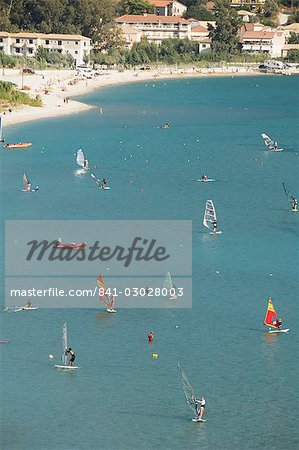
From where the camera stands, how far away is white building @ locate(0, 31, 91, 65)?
17938 centimetres

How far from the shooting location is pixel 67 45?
596 ft

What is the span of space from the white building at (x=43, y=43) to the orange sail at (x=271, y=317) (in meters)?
135

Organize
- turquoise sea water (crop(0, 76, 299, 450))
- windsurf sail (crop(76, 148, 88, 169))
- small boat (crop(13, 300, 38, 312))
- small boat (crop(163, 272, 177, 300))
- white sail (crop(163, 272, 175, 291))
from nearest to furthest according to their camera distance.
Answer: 1. turquoise sea water (crop(0, 76, 299, 450))
2. small boat (crop(13, 300, 38, 312))
3. small boat (crop(163, 272, 177, 300))
4. white sail (crop(163, 272, 175, 291))
5. windsurf sail (crop(76, 148, 88, 169))

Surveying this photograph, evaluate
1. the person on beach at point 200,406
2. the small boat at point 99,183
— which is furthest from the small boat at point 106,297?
the small boat at point 99,183

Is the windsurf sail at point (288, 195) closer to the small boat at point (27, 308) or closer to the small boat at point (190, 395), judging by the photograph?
the small boat at point (27, 308)

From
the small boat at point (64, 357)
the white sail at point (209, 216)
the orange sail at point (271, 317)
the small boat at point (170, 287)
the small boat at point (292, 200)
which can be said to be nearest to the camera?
the small boat at point (64, 357)

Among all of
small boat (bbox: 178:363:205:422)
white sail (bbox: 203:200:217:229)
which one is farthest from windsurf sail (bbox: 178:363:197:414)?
white sail (bbox: 203:200:217:229)

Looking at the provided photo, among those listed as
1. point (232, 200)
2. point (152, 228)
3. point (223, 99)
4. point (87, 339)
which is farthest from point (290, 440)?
point (223, 99)

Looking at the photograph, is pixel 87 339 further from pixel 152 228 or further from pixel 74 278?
pixel 152 228

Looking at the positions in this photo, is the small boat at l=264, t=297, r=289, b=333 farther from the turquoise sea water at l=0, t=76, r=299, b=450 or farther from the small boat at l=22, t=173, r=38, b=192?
the small boat at l=22, t=173, r=38, b=192

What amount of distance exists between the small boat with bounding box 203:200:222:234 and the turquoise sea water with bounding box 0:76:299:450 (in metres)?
0.61

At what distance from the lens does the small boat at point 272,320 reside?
4700 cm

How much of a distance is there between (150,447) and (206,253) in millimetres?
23450

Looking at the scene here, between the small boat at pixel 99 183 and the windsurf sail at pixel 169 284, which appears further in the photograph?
the small boat at pixel 99 183
